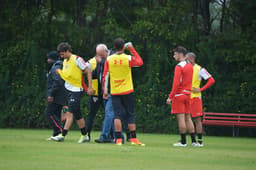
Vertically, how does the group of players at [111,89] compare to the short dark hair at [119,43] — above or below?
below

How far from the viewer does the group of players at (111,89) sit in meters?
13.6

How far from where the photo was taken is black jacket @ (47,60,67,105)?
15305 mm

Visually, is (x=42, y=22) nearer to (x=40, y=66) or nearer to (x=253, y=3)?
(x=40, y=66)

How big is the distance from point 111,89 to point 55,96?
6.83ft

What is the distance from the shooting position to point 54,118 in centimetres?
1533

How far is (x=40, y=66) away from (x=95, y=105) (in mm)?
9866

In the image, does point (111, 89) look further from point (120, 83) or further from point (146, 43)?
point (146, 43)

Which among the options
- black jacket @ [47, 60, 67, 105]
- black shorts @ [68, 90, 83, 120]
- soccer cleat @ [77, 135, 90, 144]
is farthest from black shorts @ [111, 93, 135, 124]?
black jacket @ [47, 60, 67, 105]

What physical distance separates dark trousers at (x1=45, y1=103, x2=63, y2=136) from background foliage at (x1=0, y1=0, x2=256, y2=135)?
7.87 metres

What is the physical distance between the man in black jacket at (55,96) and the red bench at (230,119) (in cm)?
769

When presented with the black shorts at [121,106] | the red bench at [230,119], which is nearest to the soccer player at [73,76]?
the black shorts at [121,106]

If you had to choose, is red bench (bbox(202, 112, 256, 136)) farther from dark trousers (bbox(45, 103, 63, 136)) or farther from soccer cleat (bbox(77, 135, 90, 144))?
soccer cleat (bbox(77, 135, 90, 144))

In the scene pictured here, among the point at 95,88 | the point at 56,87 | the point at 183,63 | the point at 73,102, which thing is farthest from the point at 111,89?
the point at 56,87

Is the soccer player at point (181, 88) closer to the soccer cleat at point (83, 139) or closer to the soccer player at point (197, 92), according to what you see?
the soccer player at point (197, 92)
